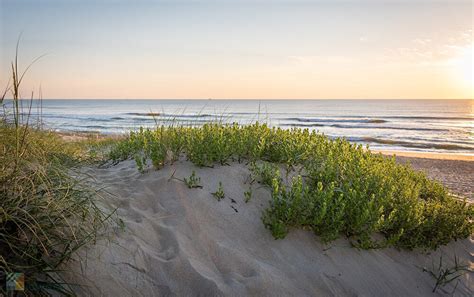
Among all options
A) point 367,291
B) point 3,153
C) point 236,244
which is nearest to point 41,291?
point 3,153

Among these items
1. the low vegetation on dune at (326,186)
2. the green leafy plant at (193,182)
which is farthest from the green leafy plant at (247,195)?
the green leafy plant at (193,182)

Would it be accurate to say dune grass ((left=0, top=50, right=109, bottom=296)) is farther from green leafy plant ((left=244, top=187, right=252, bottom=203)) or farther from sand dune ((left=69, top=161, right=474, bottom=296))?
green leafy plant ((left=244, top=187, right=252, bottom=203))

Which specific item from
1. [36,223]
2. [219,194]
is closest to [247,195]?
[219,194]

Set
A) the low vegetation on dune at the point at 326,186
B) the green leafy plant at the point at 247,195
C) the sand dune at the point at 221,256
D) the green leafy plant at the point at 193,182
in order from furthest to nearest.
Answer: the green leafy plant at the point at 193,182 < the green leafy plant at the point at 247,195 < the low vegetation on dune at the point at 326,186 < the sand dune at the point at 221,256

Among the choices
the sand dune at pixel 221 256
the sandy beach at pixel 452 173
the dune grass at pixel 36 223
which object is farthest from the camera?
the sandy beach at pixel 452 173

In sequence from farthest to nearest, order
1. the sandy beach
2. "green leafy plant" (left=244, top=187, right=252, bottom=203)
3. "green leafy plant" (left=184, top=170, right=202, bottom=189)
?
the sandy beach
"green leafy plant" (left=184, top=170, right=202, bottom=189)
"green leafy plant" (left=244, top=187, right=252, bottom=203)

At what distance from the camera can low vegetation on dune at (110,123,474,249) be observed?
4.43 m

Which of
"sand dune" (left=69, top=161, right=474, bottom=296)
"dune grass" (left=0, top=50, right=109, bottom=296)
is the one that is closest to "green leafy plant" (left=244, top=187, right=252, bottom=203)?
"sand dune" (left=69, top=161, right=474, bottom=296)

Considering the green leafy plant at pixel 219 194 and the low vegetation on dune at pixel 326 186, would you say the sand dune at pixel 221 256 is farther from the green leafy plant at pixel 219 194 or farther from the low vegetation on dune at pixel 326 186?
the low vegetation on dune at pixel 326 186

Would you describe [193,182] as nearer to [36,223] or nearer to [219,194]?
[219,194]

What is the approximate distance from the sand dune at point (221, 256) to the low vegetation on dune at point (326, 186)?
0.20 m

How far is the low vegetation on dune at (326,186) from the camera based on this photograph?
443 cm

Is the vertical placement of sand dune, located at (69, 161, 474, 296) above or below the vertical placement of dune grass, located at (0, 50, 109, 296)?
below

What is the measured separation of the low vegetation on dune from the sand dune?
0.66ft
